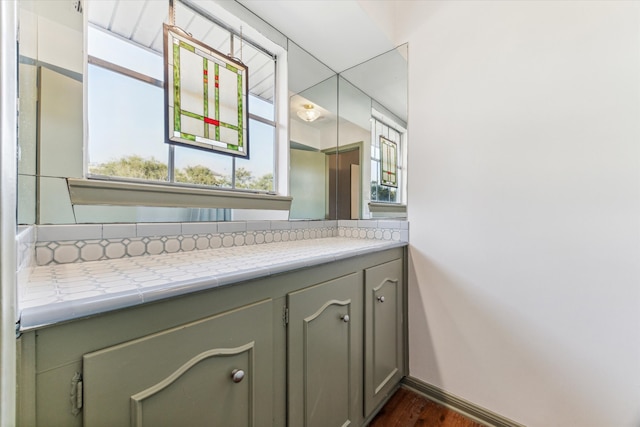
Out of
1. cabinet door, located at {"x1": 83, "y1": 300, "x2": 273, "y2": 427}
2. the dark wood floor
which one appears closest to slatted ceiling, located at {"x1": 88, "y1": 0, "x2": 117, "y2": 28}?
cabinet door, located at {"x1": 83, "y1": 300, "x2": 273, "y2": 427}

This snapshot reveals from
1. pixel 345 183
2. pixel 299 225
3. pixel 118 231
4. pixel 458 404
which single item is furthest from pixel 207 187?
pixel 458 404

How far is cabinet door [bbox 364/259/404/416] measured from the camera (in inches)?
50.0

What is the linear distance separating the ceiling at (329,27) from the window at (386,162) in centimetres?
47

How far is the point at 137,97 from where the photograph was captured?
1.10 metres

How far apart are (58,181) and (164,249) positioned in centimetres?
42

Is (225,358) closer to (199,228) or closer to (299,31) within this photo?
(199,228)

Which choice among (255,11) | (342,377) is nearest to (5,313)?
(342,377)

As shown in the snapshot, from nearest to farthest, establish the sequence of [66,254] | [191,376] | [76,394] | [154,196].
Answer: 1. [76,394]
2. [191,376]
3. [66,254]
4. [154,196]

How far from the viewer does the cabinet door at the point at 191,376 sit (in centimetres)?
Answer: 52

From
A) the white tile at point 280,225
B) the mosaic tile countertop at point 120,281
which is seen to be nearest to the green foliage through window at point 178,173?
the white tile at point 280,225

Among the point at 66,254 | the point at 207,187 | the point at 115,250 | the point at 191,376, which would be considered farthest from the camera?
the point at 207,187

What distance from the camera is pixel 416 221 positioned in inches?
62.9

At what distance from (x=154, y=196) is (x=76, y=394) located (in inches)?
30.6

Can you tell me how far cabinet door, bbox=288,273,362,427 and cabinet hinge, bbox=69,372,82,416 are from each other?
1.77 ft
